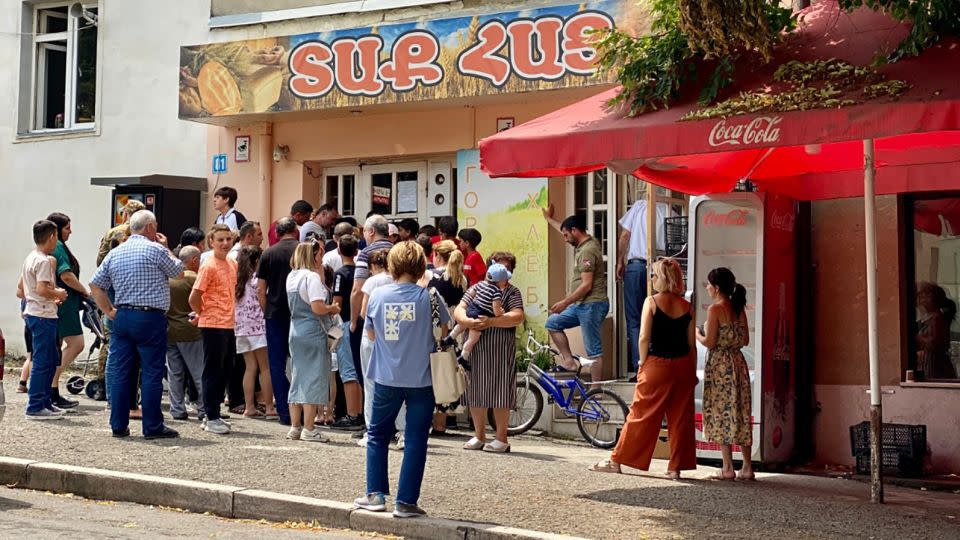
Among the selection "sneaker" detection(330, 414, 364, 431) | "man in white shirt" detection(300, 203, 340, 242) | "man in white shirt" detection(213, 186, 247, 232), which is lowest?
"sneaker" detection(330, 414, 364, 431)

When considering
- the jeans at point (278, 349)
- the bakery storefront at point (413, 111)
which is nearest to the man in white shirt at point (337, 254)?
the jeans at point (278, 349)

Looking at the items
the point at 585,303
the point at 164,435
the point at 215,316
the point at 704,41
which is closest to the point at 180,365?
the point at 215,316

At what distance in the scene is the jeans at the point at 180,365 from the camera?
535 inches

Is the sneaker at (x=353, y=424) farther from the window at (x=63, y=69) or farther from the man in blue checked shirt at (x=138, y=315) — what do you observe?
the window at (x=63, y=69)

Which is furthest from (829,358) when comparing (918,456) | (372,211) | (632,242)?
(372,211)

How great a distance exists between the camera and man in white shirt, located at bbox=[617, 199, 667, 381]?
1449 cm

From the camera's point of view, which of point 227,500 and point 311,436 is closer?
point 227,500

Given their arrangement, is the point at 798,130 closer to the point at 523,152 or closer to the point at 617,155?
the point at 617,155

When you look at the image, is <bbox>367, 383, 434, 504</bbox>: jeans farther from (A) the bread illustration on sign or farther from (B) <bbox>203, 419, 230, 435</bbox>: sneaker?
(A) the bread illustration on sign

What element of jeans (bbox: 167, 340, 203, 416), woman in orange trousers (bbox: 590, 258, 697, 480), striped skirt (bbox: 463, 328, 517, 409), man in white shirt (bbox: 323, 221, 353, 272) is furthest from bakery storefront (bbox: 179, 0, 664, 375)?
woman in orange trousers (bbox: 590, 258, 697, 480)

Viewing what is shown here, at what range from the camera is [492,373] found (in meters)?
12.4

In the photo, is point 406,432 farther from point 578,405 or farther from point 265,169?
point 265,169

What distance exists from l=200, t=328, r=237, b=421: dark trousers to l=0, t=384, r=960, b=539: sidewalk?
0.27 metres

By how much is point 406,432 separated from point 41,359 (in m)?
5.41
